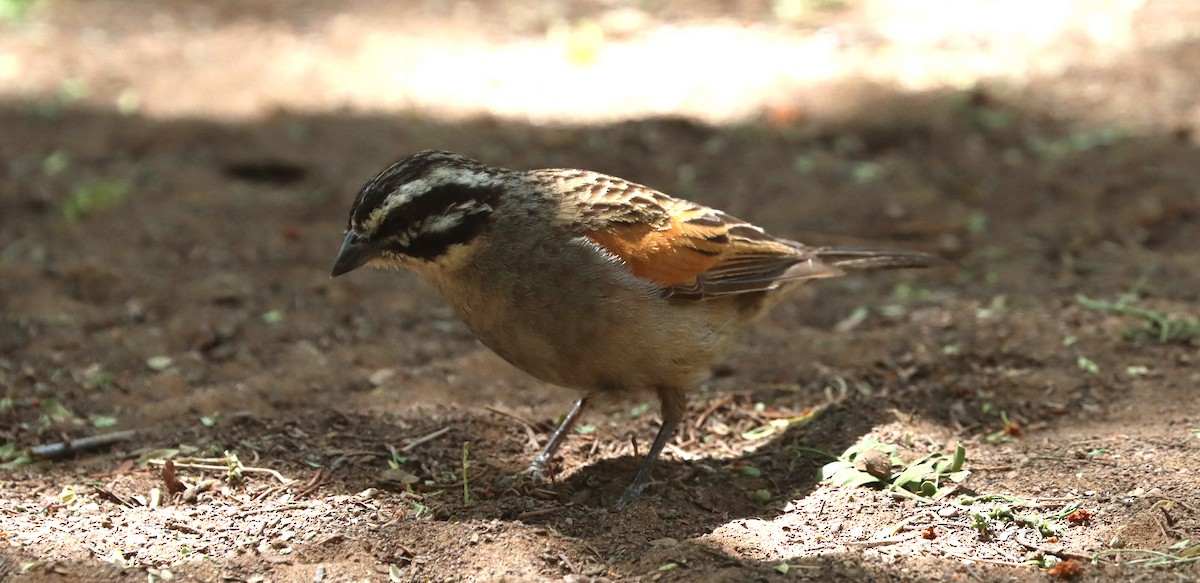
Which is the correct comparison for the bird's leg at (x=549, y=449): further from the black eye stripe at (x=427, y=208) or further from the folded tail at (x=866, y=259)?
the folded tail at (x=866, y=259)

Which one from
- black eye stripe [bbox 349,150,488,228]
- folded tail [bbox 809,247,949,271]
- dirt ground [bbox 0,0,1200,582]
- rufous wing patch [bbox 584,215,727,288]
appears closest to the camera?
dirt ground [bbox 0,0,1200,582]

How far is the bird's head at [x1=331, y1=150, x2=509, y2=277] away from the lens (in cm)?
524

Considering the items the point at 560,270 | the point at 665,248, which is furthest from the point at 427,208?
the point at 665,248

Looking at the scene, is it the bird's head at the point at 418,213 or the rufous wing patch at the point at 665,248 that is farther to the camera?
the rufous wing patch at the point at 665,248

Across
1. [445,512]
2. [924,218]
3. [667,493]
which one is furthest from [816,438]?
[924,218]

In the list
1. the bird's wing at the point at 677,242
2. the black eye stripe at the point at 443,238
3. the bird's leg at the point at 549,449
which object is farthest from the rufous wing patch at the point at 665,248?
the bird's leg at the point at 549,449

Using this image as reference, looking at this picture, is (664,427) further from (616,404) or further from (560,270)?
(560,270)

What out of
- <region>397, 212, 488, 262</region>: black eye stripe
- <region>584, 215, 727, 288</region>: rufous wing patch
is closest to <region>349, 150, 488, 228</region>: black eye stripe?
<region>397, 212, 488, 262</region>: black eye stripe

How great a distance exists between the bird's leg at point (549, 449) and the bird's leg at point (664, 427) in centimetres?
39

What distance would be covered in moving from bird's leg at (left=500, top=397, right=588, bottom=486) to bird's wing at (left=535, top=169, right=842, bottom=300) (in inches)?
29.0

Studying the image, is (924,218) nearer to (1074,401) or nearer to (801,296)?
(801,296)

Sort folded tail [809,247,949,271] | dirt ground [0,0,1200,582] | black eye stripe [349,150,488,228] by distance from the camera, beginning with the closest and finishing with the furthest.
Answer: dirt ground [0,0,1200,582] → black eye stripe [349,150,488,228] → folded tail [809,247,949,271]

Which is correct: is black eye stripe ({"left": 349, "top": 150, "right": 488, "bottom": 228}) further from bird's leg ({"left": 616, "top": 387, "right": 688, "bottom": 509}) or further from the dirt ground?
bird's leg ({"left": 616, "top": 387, "right": 688, "bottom": 509})

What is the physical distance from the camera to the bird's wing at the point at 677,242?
221 inches
